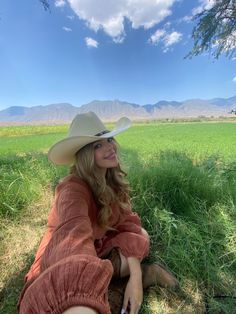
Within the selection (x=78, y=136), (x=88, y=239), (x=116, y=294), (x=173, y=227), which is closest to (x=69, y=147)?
(x=78, y=136)

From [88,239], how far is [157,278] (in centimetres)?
95

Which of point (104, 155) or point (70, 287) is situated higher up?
point (104, 155)

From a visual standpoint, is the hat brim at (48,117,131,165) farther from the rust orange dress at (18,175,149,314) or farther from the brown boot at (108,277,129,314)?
the brown boot at (108,277,129,314)

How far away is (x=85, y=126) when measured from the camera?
2039 millimetres

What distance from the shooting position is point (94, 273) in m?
1.20

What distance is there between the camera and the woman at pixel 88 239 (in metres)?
1.14

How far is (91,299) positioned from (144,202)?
2.07m

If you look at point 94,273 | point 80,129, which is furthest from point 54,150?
point 94,273

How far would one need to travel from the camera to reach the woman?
1144mm

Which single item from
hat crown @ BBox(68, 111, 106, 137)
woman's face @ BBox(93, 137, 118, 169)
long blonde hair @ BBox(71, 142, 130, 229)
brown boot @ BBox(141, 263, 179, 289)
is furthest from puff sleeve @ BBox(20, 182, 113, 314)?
brown boot @ BBox(141, 263, 179, 289)

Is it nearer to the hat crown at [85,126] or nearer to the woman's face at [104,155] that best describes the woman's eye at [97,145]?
the woman's face at [104,155]

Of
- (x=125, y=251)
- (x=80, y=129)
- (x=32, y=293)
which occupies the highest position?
(x=80, y=129)

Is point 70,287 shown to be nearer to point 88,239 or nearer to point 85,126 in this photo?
point 88,239

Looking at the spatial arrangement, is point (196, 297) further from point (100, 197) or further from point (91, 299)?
point (91, 299)
